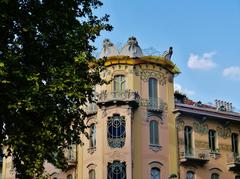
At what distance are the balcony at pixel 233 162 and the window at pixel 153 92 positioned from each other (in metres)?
7.53

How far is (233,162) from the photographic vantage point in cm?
3950

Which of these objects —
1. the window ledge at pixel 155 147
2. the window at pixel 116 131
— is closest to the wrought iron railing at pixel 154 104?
the window at pixel 116 131

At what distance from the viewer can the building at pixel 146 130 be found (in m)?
36.1

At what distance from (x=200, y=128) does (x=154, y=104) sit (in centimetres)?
→ 435

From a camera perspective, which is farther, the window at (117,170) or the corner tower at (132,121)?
the corner tower at (132,121)

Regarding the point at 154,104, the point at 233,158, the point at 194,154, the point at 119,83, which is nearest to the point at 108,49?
the point at 119,83

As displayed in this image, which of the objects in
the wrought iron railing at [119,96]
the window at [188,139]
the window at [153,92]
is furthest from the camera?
the window at [188,139]

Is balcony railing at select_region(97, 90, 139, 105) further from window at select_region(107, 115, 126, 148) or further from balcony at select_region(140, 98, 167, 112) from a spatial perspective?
window at select_region(107, 115, 126, 148)

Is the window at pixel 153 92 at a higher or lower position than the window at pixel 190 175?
higher

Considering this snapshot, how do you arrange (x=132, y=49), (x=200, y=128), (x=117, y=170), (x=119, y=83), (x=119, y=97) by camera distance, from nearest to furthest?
(x=117, y=170)
(x=119, y=97)
(x=119, y=83)
(x=132, y=49)
(x=200, y=128)

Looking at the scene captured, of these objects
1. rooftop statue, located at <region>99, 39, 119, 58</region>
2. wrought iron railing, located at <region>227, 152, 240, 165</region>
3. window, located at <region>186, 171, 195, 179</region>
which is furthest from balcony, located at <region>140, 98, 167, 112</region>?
wrought iron railing, located at <region>227, 152, 240, 165</region>

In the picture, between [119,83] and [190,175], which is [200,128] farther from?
[119,83]

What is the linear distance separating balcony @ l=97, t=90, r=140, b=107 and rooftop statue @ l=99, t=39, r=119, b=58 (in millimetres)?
2967

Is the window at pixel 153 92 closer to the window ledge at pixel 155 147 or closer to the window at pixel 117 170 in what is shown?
the window ledge at pixel 155 147
